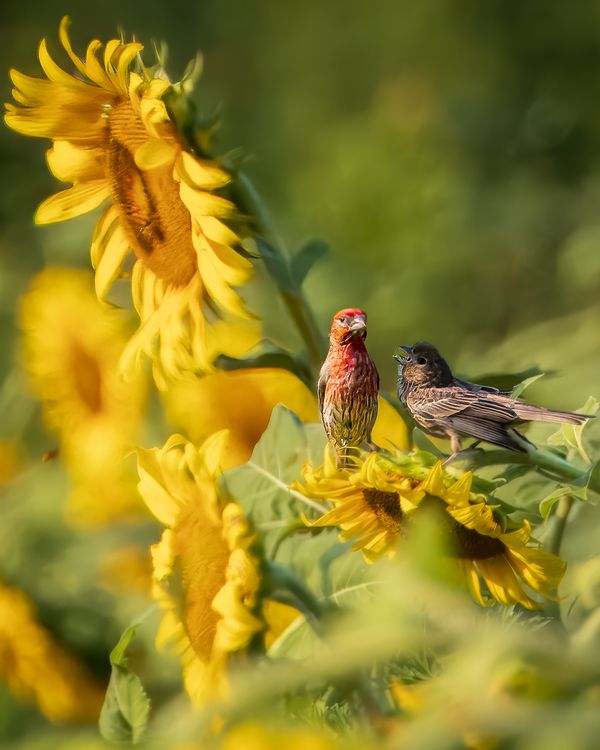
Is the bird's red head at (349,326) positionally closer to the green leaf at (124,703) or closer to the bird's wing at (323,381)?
the bird's wing at (323,381)

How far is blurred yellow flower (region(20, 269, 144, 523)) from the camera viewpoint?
0.72 m

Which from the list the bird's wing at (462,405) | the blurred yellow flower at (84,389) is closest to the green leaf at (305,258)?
the bird's wing at (462,405)

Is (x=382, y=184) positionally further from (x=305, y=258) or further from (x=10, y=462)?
(x=305, y=258)

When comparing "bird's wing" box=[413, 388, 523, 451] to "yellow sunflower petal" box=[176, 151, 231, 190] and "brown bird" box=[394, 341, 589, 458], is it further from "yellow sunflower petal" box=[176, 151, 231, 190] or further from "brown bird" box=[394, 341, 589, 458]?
"yellow sunflower petal" box=[176, 151, 231, 190]

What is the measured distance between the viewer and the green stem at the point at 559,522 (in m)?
0.46

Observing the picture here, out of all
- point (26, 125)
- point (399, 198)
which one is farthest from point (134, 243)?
point (399, 198)

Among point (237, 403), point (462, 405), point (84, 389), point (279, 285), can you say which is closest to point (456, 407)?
point (462, 405)

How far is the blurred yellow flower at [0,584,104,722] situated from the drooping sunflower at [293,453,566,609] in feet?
1.10

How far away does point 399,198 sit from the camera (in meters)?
0.97

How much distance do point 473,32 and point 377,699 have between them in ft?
3.14

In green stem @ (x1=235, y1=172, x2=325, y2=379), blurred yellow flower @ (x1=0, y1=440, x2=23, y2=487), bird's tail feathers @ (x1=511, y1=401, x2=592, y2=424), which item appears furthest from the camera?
blurred yellow flower @ (x1=0, y1=440, x2=23, y2=487)

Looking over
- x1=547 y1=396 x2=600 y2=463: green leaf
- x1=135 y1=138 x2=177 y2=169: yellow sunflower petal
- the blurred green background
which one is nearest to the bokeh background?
the blurred green background

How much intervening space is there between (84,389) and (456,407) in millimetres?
389

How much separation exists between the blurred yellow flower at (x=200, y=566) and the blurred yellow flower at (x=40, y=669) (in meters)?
0.21
